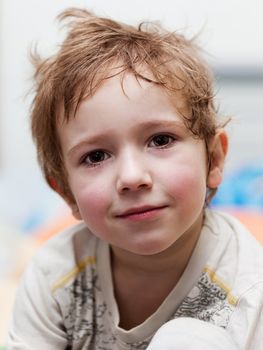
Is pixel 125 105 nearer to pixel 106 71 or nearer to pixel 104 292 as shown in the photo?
→ pixel 106 71

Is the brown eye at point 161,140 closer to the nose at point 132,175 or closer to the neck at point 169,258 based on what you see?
the nose at point 132,175

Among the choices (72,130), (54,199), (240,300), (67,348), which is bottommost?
(54,199)

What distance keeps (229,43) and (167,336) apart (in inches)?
65.8

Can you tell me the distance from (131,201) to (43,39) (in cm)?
177

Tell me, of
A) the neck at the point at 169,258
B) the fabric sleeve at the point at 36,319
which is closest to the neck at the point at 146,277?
the neck at the point at 169,258

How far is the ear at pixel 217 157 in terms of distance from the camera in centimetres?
94

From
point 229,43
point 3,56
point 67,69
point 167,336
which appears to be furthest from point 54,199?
point 167,336

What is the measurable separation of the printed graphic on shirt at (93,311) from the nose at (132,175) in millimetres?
220

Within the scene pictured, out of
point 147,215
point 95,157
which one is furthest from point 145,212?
point 95,157

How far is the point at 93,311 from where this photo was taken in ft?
3.29

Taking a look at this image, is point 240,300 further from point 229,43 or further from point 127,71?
point 229,43

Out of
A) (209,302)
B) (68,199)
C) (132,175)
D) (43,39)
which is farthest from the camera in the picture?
(43,39)

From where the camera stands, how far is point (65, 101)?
2.85ft

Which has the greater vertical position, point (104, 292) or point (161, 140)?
point (161, 140)
